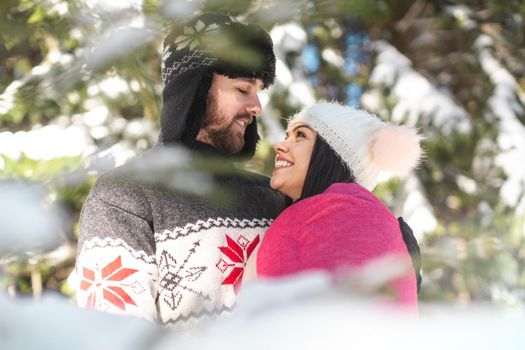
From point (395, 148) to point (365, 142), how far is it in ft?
0.31

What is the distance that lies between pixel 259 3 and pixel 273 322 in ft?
1.89

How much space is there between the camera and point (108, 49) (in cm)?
83

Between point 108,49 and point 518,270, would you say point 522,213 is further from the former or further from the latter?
point 108,49

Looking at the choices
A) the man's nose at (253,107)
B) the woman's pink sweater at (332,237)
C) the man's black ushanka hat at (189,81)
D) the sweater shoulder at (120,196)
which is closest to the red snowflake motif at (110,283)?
the sweater shoulder at (120,196)

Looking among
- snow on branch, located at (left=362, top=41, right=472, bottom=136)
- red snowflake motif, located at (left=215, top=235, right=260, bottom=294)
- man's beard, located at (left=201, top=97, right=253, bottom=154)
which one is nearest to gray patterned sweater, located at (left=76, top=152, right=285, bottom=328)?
red snowflake motif, located at (left=215, top=235, right=260, bottom=294)

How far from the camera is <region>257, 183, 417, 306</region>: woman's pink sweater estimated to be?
1.31m

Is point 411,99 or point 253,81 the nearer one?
point 253,81

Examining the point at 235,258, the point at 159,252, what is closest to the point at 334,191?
the point at 235,258

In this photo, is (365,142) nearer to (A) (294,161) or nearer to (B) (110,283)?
(A) (294,161)

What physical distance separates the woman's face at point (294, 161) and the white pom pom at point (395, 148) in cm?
19

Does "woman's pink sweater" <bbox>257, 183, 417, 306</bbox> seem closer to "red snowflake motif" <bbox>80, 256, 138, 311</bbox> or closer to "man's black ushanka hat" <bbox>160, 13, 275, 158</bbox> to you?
"red snowflake motif" <bbox>80, 256, 138, 311</bbox>

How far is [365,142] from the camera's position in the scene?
1.89 meters

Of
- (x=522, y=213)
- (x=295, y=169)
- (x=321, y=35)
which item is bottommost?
(x=522, y=213)

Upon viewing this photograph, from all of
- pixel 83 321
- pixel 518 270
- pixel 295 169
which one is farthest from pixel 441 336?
pixel 518 270
